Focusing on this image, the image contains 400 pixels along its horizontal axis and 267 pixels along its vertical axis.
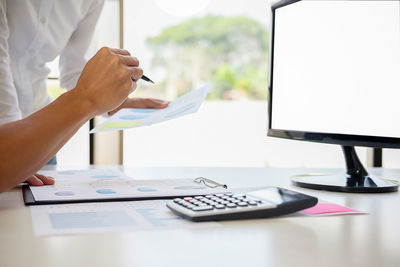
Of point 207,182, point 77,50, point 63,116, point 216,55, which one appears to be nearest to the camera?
point 63,116

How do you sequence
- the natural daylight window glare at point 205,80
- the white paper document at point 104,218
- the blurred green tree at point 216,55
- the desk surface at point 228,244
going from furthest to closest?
the blurred green tree at point 216,55, the natural daylight window glare at point 205,80, the white paper document at point 104,218, the desk surface at point 228,244

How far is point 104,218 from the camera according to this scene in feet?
2.09

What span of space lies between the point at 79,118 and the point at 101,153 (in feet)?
7.24

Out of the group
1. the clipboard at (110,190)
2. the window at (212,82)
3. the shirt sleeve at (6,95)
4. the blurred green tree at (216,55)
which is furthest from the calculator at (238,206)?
the blurred green tree at (216,55)

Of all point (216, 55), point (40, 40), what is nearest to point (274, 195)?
point (40, 40)

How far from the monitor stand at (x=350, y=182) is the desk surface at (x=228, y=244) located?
8.5 inches

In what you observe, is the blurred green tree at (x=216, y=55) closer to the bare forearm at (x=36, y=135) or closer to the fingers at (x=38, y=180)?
the fingers at (x=38, y=180)

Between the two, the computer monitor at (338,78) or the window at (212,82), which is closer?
the computer monitor at (338,78)

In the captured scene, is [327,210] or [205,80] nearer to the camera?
[327,210]

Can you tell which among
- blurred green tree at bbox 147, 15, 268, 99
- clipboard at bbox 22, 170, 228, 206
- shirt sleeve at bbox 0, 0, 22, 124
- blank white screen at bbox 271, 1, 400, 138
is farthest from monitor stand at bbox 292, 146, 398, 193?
blurred green tree at bbox 147, 15, 268, 99

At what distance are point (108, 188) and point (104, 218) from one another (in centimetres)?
22

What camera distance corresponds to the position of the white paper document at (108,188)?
77cm

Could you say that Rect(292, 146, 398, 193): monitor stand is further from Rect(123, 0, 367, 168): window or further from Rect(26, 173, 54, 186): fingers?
Rect(123, 0, 367, 168): window

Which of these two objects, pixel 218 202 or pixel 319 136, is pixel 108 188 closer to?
pixel 218 202
